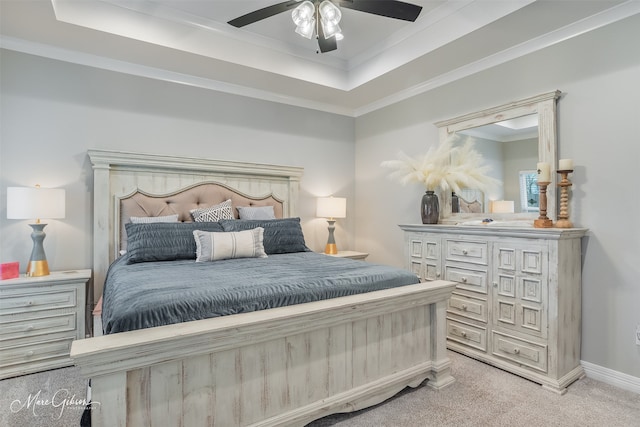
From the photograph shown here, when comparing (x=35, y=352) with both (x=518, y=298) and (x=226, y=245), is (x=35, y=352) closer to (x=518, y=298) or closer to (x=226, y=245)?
(x=226, y=245)

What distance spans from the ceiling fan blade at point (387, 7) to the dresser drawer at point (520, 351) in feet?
7.35

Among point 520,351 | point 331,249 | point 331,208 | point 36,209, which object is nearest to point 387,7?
point 331,208

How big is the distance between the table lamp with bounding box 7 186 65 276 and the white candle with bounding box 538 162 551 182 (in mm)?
3540

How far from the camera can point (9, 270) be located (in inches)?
95.7

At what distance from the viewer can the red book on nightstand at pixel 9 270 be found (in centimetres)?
241

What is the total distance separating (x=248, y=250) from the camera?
8.73ft

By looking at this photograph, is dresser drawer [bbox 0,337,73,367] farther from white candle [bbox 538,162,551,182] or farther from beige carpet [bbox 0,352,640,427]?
white candle [bbox 538,162,551,182]

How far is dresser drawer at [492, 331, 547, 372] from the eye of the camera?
2.23 metres

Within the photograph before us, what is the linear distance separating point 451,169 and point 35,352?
3.60 metres

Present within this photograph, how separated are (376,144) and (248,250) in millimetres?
2285

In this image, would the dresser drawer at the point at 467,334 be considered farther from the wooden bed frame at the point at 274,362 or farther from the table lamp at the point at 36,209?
the table lamp at the point at 36,209

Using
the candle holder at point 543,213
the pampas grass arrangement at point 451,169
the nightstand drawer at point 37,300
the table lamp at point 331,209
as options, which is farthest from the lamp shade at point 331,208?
the nightstand drawer at point 37,300

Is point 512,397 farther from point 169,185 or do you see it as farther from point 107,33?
point 107,33

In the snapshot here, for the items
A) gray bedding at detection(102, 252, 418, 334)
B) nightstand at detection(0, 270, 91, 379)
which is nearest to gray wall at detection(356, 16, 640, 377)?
gray bedding at detection(102, 252, 418, 334)
